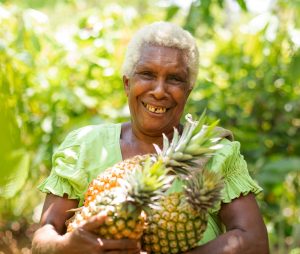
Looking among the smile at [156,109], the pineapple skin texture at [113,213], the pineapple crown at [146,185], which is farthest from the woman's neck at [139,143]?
the pineapple crown at [146,185]

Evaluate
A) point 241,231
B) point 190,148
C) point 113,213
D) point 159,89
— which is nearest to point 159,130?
point 159,89

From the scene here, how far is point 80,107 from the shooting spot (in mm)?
4914

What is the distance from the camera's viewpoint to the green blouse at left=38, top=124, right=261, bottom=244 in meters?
→ 2.57

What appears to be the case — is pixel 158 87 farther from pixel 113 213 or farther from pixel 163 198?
pixel 113 213

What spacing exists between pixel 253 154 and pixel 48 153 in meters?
1.62

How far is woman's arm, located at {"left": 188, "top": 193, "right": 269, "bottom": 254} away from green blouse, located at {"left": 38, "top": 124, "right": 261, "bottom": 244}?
42 millimetres

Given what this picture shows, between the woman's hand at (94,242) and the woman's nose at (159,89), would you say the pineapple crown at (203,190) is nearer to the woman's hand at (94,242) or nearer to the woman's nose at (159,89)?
the woman's hand at (94,242)

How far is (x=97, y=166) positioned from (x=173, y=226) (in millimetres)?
764

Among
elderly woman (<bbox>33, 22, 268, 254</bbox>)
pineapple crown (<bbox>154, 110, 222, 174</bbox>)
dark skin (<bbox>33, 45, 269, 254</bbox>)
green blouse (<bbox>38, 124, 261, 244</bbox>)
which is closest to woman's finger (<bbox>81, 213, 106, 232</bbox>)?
pineapple crown (<bbox>154, 110, 222, 174</bbox>)

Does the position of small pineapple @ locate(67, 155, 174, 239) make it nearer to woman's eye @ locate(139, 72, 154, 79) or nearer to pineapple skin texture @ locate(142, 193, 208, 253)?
pineapple skin texture @ locate(142, 193, 208, 253)

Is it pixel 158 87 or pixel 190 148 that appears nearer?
pixel 190 148

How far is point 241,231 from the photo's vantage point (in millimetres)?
2445

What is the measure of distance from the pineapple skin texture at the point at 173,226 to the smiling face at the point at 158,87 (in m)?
0.65

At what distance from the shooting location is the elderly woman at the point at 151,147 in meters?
2.54
